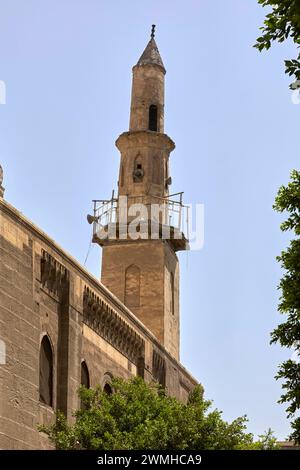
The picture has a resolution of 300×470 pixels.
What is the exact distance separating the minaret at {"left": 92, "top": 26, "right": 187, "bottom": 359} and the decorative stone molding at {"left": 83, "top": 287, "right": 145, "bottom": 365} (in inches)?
241

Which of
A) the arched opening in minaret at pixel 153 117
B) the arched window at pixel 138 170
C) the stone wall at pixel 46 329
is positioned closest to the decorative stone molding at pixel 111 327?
the stone wall at pixel 46 329

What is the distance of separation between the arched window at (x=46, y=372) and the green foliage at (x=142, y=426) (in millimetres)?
679

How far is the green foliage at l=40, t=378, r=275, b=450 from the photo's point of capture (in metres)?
27.0

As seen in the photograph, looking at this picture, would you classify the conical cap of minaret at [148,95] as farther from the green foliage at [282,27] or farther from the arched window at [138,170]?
the green foliage at [282,27]

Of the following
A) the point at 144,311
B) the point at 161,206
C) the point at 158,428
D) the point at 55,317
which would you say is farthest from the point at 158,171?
the point at 158,428

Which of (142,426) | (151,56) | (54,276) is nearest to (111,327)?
(54,276)

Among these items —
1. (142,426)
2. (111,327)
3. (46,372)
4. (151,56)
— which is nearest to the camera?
(142,426)

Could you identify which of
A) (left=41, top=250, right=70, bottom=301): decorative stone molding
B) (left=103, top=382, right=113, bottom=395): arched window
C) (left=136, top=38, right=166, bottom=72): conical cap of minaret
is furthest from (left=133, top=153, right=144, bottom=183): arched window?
(left=41, top=250, right=70, bottom=301): decorative stone molding

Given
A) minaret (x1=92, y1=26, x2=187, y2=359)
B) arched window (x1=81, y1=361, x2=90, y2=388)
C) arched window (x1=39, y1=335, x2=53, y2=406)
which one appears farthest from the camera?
minaret (x1=92, y1=26, x2=187, y2=359)

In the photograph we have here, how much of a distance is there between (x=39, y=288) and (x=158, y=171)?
17380 mm

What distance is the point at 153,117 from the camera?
4656 cm

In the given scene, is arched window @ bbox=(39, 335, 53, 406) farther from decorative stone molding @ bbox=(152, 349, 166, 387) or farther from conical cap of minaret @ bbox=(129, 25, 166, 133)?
conical cap of minaret @ bbox=(129, 25, 166, 133)

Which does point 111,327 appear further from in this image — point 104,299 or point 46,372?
point 46,372

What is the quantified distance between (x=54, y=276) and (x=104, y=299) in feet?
12.7
